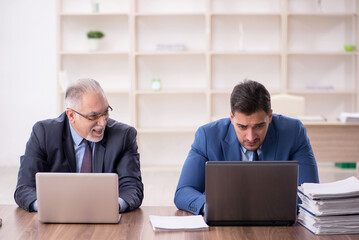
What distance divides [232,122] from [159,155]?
4.23 metres

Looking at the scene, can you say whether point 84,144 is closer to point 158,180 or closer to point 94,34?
point 158,180

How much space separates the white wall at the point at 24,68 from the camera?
21.5 ft

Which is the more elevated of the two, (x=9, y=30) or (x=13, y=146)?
(x=9, y=30)

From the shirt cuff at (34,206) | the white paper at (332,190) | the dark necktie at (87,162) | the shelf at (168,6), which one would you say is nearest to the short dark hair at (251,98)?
the white paper at (332,190)

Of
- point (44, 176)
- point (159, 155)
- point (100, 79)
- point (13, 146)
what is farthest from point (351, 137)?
point (13, 146)

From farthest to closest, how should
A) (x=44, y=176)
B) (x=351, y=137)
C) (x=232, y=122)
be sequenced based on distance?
(x=351, y=137), (x=232, y=122), (x=44, y=176)

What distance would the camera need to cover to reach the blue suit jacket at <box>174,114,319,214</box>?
8.31 ft

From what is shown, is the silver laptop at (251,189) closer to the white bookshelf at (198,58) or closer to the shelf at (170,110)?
the white bookshelf at (198,58)

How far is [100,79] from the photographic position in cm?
662

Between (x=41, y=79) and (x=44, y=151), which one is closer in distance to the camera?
(x=44, y=151)

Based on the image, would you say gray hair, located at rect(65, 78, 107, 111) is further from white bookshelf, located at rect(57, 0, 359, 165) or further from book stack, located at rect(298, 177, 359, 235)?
white bookshelf, located at rect(57, 0, 359, 165)

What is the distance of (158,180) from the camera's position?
5.76 m

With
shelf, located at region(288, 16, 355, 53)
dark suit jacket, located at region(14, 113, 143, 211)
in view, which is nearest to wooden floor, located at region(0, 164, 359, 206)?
shelf, located at region(288, 16, 355, 53)

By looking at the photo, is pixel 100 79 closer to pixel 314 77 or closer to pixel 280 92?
pixel 280 92
